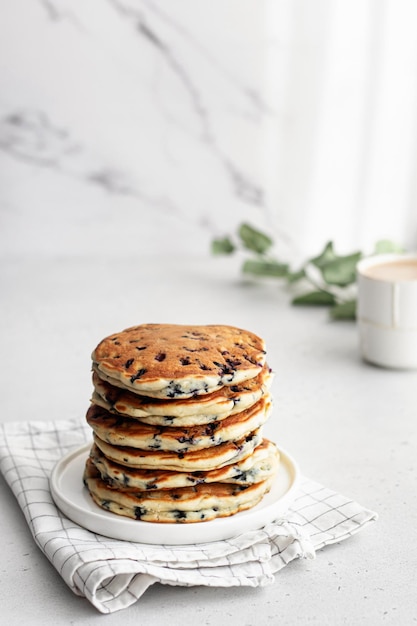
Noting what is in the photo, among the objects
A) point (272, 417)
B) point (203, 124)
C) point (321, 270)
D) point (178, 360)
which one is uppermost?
point (203, 124)

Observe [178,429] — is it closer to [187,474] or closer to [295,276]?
[187,474]

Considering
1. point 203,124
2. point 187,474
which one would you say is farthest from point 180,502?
point 203,124

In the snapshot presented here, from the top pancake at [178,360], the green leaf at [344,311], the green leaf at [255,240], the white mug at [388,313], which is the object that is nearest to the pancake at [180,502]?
the top pancake at [178,360]

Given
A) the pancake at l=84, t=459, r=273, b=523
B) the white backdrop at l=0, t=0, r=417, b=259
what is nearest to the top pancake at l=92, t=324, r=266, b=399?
the pancake at l=84, t=459, r=273, b=523

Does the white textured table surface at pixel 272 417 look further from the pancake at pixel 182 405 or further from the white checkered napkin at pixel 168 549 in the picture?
the pancake at pixel 182 405

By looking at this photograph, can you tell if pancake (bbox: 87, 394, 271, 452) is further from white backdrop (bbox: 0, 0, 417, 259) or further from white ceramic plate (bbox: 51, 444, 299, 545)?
white backdrop (bbox: 0, 0, 417, 259)

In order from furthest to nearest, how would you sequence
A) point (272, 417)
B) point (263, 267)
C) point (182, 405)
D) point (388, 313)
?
point (263, 267) → point (388, 313) → point (272, 417) → point (182, 405)
